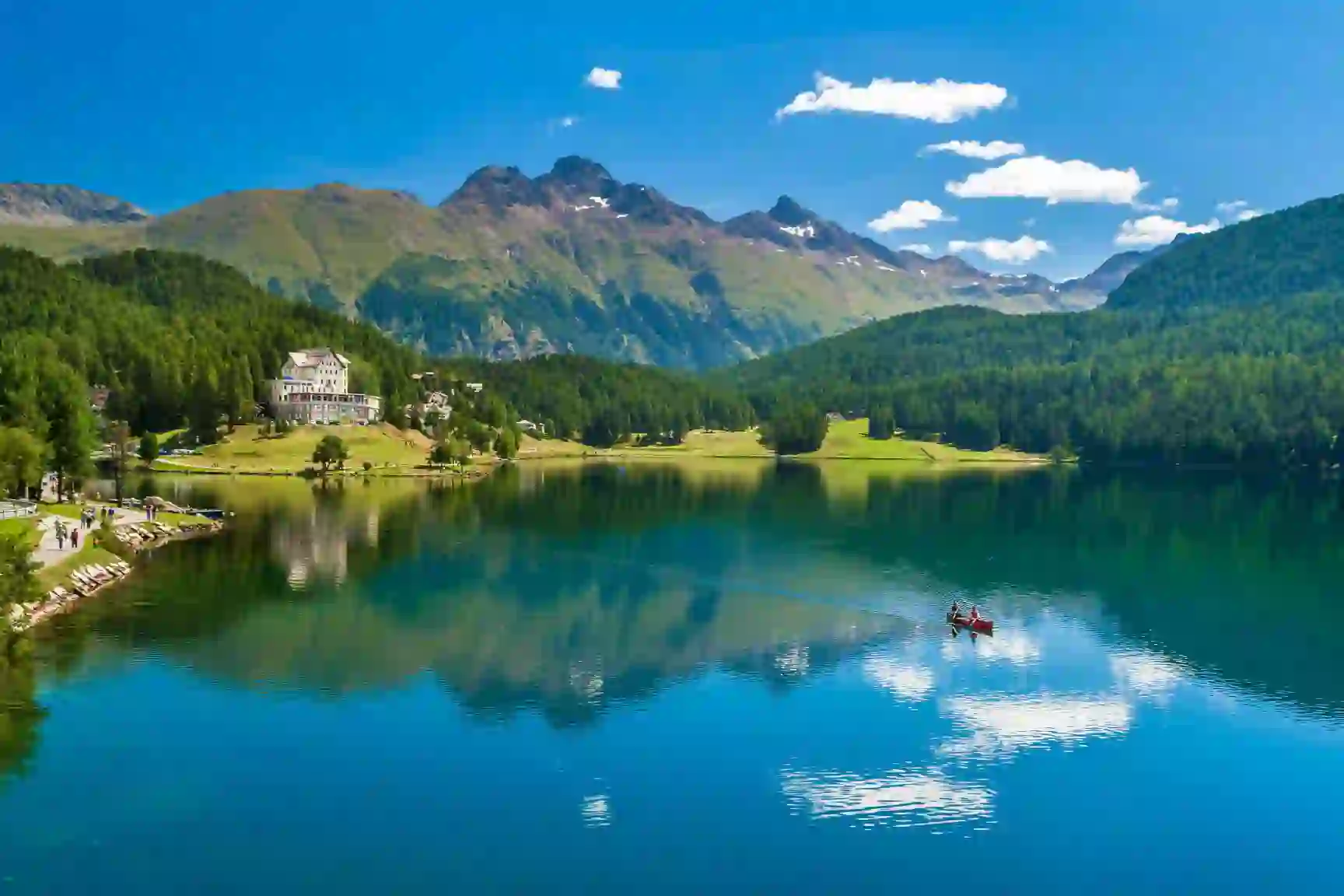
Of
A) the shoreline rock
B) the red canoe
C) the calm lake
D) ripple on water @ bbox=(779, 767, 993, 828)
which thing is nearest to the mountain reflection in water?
the calm lake

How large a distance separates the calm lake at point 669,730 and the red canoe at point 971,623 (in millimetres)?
1004

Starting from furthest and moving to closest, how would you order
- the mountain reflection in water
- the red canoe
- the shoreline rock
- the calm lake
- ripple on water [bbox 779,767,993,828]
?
the red canoe < the shoreline rock < the mountain reflection in water < ripple on water [bbox 779,767,993,828] < the calm lake

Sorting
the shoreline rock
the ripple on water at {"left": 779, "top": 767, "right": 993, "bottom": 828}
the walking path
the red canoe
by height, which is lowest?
the ripple on water at {"left": 779, "top": 767, "right": 993, "bottom": 828}

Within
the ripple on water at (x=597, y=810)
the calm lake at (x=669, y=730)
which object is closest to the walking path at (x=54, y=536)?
the calm lake at (x=669, y=730)

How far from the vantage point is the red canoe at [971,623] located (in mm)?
77125

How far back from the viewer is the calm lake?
131 ft

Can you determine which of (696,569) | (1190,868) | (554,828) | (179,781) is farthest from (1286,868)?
(696,569)

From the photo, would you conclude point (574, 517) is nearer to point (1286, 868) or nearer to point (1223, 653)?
point (1223, 653)

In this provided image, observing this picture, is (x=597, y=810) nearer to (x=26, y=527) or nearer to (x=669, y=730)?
(x=669, y=730)

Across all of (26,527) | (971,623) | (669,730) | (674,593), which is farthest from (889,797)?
(26,527)

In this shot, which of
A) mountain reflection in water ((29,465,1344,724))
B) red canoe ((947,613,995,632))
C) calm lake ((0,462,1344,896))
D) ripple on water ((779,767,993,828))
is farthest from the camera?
red canoe ((947,613,995,632))

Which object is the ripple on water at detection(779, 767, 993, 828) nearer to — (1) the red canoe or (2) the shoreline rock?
(1) the red canoe

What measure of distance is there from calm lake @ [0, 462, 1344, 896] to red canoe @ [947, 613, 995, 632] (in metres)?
1.00

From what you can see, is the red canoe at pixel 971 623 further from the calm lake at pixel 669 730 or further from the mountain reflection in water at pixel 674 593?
the mountain reflection in water at pixel 674 593
